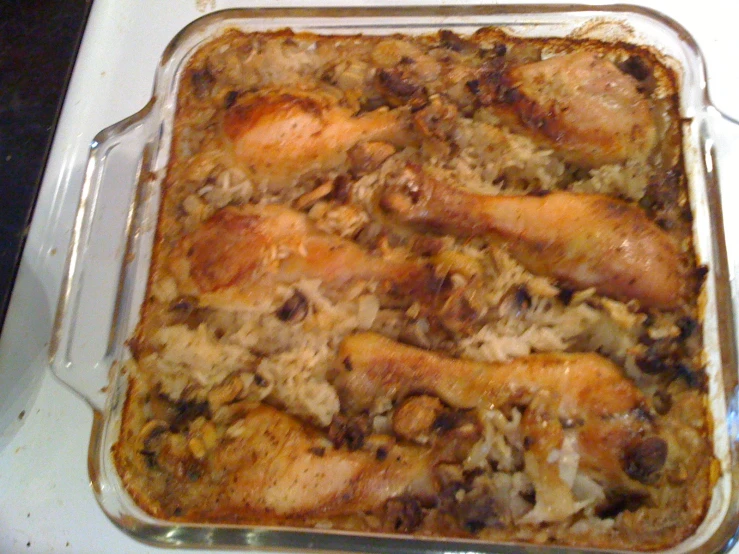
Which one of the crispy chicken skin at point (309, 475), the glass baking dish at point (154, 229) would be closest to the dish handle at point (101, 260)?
the glass baking dish at point (154, 229)

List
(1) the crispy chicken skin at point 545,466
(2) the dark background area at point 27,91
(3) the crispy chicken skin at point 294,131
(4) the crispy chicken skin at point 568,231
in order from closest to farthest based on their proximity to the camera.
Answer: (1) the crispy chicken skin at point 545,466 < (4) the crispy chicken skin at point 568,231 < (3) the crispy chicken skin at point 294,131 < (2) the dark background area at point 27,91

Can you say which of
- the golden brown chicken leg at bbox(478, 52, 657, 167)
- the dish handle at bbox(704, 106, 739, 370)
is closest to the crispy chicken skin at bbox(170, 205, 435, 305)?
the golden brown chicken leg at bbox(478, 52, 657, 167)

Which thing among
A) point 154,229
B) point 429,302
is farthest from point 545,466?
point 154,229

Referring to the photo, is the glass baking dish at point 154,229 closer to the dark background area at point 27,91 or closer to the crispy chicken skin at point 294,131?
the crispy chicken skin at point 294,131

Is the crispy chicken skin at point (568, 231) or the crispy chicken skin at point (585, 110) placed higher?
the crispy chicken skin at point (585, 110)

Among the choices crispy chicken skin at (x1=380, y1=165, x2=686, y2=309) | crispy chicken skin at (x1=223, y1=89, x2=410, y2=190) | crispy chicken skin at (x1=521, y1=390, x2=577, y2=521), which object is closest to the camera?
crispy chicken skin at (x1=521, y1=390, x2=577, y2=521)

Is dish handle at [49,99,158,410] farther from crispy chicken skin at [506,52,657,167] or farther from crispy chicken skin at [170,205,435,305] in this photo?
crispy chicken skin at [506,52,657,167]
